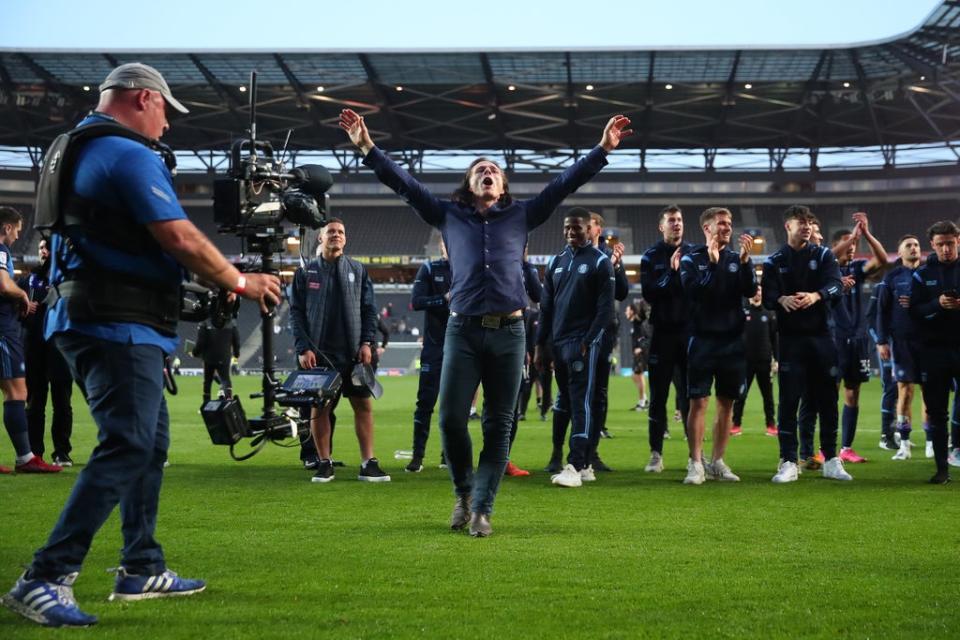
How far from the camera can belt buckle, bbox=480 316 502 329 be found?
5395mm

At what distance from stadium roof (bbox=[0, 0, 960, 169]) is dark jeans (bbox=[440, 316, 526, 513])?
108ft

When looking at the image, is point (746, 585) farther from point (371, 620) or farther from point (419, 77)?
point (419, 77)

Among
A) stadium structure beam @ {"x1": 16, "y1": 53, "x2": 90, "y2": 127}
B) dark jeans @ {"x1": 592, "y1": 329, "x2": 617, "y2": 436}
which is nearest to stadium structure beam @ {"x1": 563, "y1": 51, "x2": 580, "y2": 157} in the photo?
stadium structure beam @ {"x1": 16, "y1": 53, "x2": 90, "y2": 127}

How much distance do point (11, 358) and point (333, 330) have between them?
264 centimetres

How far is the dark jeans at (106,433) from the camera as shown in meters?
3.57

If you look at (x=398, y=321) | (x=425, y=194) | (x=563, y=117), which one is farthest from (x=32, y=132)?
(x=425, y=194)

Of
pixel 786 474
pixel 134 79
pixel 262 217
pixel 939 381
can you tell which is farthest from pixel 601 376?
pixel 134 79

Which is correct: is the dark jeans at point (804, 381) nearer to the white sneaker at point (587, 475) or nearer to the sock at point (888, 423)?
the white sneaker at point (587, 475)

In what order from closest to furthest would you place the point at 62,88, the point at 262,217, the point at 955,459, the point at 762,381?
the point at 262,217, the point at 955,459, the point at 762,381, the point at 62,88

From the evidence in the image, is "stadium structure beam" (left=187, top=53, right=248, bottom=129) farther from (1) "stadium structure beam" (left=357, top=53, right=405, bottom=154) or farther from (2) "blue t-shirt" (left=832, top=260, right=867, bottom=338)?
(2) "blue t-shirt" (left=832, top=260, right=867, bottom=338)

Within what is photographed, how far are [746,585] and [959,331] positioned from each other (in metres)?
4.43

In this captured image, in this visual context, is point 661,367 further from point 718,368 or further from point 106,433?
point 106,433

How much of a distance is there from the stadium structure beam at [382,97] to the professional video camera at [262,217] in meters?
35.4

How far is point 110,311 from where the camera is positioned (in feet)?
12.0
